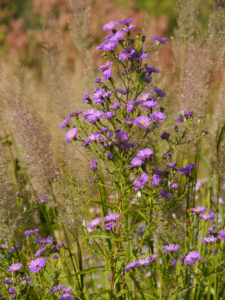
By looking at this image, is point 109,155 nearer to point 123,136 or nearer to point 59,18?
point 123,136

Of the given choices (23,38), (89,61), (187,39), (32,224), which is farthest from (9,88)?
(23,38)

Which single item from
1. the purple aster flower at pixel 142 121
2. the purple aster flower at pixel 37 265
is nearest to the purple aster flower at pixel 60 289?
the purple aster flower at pixel 37 265

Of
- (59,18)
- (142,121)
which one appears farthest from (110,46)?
(59,18)

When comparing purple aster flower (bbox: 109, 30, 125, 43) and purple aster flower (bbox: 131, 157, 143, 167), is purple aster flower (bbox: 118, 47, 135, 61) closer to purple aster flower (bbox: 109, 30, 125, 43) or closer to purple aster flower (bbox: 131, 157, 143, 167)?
purple aster flower (bbox: 109, 30, 125, 43)

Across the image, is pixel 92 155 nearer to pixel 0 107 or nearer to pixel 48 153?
pixel 48 153

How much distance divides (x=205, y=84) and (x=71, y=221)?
1.18 meters

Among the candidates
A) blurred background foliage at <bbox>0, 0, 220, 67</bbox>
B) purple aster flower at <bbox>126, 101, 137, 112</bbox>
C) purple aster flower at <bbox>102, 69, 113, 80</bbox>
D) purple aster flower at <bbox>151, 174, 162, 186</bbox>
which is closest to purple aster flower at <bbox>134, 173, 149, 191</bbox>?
purple aster flower at <bbox>151, 174, 162, 186</bbox>

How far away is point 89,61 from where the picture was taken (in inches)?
96.1

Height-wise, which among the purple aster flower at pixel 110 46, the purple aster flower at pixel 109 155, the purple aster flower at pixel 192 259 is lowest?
the purple aster flower at pixel 192 259

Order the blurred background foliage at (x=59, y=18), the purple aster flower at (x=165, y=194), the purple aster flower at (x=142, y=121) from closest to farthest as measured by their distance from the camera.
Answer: the purple aster flower at (x=142, y=121) → the purple aster flower at (x=165, y=194) → the blurred background foliage at (x=59, y=18)

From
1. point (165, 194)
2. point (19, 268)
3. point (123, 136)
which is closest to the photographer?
point (123, 136)

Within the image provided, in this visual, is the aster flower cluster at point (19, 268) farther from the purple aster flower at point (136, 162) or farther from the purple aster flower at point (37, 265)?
the purple aster flower at point (136, 162)

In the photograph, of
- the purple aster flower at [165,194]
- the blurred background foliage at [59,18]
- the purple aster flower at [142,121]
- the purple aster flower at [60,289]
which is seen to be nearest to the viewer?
the purple aster flower at [142,121]

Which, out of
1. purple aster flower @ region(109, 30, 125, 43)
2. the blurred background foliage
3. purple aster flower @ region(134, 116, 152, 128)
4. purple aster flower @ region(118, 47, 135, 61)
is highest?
the blurred background foliage
